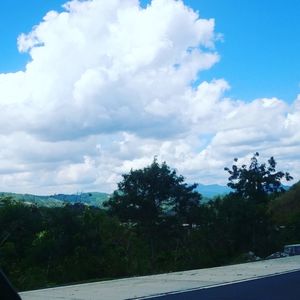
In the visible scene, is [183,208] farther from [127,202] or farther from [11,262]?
[11,262]

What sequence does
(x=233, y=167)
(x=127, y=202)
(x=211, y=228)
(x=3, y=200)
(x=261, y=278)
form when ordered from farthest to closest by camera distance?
(x=233, y=167)
(x=127, y=202)
(x=211, y=228)
(x=3, y=200)
(x=261, y=278)

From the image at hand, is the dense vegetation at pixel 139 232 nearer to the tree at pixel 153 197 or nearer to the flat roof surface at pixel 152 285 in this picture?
the tree at pixel 153 197

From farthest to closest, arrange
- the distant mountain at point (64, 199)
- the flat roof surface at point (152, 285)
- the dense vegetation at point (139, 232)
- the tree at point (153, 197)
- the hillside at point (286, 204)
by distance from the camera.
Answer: the hillside at point (286, 204) → the tree at point (153, 197) → the distant mountain at point (64, 199) → the dense vegetation at point (139, 232) → the flat roof surface at point (152, 285)

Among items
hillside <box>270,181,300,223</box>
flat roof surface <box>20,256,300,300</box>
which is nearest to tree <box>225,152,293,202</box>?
hillside <box>270,181,300,223</box>

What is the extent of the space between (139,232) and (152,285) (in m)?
27.3

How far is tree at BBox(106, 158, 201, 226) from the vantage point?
40531mm

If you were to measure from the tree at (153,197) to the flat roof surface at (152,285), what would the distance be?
2414 cm

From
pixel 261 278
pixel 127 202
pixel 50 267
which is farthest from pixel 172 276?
pixel 127 202

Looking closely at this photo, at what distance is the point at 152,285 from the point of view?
1255 cm

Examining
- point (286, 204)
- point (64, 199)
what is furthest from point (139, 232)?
point (286, 204)

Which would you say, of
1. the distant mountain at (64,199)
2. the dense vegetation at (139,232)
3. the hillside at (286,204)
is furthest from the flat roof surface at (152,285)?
the hillside at (286,204)

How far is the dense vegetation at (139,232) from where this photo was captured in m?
30.0

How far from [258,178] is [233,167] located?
2567 mm

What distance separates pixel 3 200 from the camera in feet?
116
